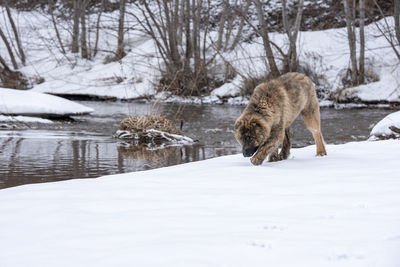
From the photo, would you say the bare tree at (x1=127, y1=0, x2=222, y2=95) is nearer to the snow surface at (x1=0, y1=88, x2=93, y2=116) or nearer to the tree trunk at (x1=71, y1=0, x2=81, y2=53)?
the tree trunk at (x1=71, y1=0, x2=81, y2=53)

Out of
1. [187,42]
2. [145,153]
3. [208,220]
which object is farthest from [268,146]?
[187,42]

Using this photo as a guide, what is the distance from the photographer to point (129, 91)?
2227 cm

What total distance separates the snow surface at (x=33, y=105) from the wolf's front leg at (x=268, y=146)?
759cm

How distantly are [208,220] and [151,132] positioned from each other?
6.97 metres

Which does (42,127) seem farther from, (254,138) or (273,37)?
(273,37)

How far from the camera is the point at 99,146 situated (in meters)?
8.88

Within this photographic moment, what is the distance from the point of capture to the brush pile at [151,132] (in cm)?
988

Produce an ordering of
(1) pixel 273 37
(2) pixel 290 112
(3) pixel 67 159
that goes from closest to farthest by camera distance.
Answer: (2) pixel 290 112 → (3) pixel 67 159 → (1) pixel 273 37

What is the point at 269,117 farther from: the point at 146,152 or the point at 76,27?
the point at 76,27

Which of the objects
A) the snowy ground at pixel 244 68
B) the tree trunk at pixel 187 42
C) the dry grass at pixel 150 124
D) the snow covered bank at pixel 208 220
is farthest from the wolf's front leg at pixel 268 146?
the tree trunk at pixel 187 42

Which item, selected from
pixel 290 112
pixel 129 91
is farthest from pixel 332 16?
pixel 290 112

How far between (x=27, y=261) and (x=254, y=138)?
363cm

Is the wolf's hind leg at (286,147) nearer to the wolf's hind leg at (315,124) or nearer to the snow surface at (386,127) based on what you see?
the wolf's hind leg at (315,124)

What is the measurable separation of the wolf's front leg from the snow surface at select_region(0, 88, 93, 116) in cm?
759
